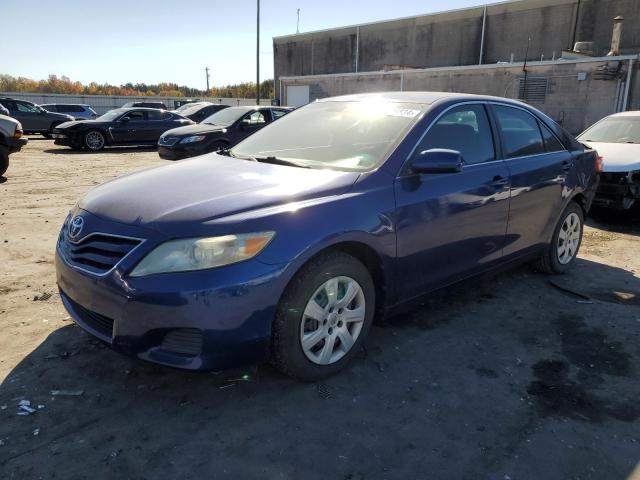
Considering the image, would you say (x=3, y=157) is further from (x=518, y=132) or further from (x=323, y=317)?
(x=518, y=132)

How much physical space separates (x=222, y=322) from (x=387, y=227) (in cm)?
118

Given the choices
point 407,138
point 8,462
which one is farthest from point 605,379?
point 8,462

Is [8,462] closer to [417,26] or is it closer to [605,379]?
[605,379]

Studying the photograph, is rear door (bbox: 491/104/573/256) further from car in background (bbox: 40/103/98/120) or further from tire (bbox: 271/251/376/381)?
car in background (bbox: 40/103/98/120)

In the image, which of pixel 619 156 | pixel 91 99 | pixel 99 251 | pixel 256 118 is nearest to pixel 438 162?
pixel 99 251

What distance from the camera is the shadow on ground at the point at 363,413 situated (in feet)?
7.66

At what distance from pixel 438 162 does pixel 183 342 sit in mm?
1853

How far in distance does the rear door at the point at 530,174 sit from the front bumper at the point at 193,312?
2.43 m

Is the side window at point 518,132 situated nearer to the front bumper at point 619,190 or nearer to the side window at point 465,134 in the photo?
the side window at point 465,134

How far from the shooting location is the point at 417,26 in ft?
119

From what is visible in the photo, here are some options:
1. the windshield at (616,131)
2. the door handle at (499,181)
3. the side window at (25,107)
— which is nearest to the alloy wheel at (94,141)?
the side window at (25,107)

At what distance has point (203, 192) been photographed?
292cm

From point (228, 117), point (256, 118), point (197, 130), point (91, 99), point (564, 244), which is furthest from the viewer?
point (91, 99)

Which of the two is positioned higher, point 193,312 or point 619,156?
point 619,156
